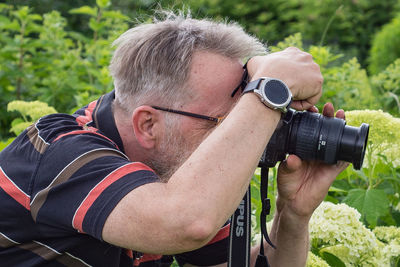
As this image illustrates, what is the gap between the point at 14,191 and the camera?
1.63 meters

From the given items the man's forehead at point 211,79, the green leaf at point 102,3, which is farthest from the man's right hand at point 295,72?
the green leaf at point 102,3

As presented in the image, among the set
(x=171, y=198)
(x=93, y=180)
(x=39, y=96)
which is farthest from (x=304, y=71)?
(x=39, y=96)

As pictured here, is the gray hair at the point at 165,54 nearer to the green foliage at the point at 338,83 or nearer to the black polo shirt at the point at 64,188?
the black polo shirt at the point at 64,188

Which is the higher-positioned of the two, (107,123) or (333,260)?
(107,123)

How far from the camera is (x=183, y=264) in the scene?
2207 millimetres

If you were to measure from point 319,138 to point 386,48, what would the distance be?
13.1 ft

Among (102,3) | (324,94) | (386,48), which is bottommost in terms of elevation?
(324,94)

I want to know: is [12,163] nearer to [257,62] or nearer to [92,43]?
[257,62]

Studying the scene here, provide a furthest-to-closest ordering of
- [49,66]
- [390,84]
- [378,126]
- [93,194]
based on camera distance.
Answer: [49,66] → [390,84] → [378,126] → [93,194]

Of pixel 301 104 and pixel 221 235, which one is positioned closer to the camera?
pixel 301 104

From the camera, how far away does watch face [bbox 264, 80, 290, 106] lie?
5.00ft

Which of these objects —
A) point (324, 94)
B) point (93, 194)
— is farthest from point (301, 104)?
point (324, 94)

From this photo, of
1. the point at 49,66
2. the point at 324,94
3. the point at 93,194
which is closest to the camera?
the point at 93,194

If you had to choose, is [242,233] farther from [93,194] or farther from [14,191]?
[14,191]
